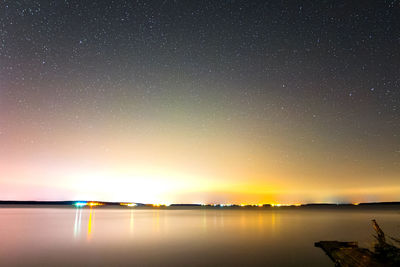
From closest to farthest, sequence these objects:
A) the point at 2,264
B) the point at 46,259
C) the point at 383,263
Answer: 1. the point at 383,263
2. the point at 2,264
3. the point at 46,259

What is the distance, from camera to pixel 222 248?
3316 centimetres

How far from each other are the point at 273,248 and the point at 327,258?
8246 mm

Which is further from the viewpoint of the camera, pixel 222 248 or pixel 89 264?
pixel 222 248

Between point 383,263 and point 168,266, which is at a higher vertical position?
point 383,263

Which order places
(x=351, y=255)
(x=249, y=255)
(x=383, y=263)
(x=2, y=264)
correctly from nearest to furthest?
(x=383, y=263) → (x=351, y=255) → (x=2, y=264) → (x=249, y=255)

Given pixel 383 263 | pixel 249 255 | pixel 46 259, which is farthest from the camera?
pixel 249 255

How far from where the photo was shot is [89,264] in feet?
81.5

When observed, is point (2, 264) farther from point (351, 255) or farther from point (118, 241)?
point (351, 255)

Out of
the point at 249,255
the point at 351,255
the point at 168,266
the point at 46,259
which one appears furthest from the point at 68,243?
the point at 351,255

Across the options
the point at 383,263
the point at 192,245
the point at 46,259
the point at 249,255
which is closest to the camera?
the point at 383,263

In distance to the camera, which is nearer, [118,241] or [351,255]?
[351,255]

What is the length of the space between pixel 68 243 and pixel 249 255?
71.6 feet

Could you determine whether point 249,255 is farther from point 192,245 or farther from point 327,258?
point 192,245

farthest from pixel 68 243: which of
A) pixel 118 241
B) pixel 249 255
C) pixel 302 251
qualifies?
pixel 302 251
